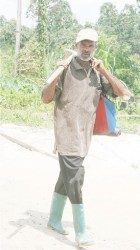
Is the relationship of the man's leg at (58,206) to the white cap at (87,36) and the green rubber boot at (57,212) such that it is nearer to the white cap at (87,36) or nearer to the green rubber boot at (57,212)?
the green rubber boot at (57,212)

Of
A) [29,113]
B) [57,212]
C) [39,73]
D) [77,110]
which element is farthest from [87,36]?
[39,73]

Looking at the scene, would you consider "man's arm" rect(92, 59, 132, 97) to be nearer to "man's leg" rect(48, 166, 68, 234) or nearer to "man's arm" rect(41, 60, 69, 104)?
"man's arm" rect(41, 60, 69, 104)

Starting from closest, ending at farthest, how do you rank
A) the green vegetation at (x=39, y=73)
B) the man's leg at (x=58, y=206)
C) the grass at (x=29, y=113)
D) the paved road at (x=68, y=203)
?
the paved road at (x=68, y=203)
the man's leg at (x=58, y=206)
the grass at (x=29, y=113)
the green vegetation at (x=39, y=73)

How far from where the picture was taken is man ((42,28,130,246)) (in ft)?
12.7

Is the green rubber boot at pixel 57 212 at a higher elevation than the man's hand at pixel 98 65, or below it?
below

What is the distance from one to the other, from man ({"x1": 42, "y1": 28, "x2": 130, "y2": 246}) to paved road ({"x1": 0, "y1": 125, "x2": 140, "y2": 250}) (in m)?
0.38

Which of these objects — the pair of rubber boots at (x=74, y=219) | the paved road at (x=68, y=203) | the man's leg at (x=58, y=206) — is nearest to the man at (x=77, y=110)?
the pair of rubber boots at (x=74, y=219)

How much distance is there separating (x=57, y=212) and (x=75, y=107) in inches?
38.8

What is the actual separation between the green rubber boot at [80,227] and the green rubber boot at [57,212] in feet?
1.10

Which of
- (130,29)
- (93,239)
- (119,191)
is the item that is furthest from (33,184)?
(130,29)

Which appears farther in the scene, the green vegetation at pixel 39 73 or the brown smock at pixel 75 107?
the green vegetation at pixel 39 73

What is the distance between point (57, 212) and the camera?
14.2 feet

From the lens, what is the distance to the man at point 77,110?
12.7 feet

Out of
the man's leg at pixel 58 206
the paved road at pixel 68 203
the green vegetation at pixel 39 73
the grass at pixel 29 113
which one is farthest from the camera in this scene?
the green vegetation at pixel 39 73
